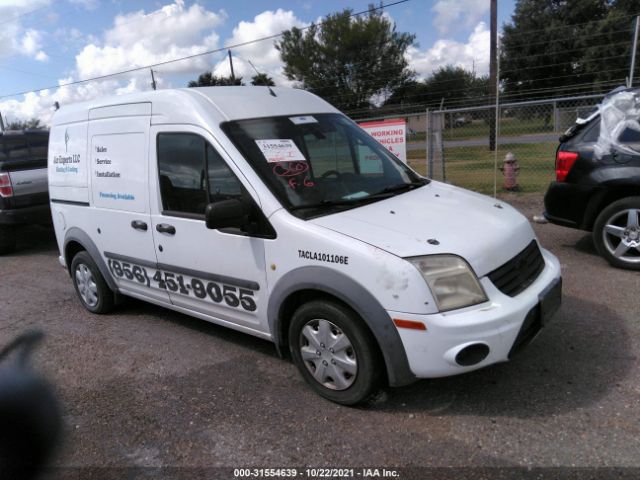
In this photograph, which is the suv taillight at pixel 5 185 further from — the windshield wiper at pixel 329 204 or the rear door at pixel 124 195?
the windshield wiper at pixel 329 204

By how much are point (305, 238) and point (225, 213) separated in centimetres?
53

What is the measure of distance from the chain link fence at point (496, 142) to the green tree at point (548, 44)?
996cm

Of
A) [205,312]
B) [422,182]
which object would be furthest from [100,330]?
[422,182]

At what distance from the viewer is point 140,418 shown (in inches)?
129

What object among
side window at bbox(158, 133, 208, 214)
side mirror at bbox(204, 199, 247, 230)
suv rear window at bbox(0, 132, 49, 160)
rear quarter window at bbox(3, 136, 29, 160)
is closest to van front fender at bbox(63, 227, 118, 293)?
side window at bbox(158, 133, 208, 214)

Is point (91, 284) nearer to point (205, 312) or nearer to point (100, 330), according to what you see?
point (100, 330)

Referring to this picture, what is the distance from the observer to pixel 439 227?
3.08m

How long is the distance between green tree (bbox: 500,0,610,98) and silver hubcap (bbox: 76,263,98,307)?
24.9 m

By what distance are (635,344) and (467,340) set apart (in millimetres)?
1783

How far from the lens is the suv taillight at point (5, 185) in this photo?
7695 millimetres

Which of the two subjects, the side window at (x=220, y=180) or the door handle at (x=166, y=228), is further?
the door handle at (x=166, y=228)

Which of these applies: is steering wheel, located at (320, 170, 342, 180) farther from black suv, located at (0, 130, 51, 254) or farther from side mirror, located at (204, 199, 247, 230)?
black suv, located at (0, 130, 51, 254)

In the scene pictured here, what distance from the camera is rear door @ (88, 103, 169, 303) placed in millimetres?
4129

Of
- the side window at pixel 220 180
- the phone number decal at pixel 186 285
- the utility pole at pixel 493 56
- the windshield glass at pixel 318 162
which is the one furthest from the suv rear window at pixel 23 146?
the utility pole at pixel 493 56
